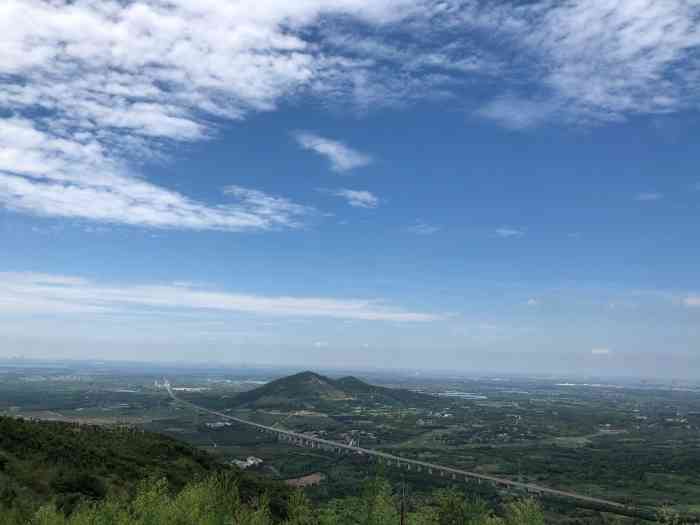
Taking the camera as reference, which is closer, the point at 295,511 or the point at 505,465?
the point at 295,511

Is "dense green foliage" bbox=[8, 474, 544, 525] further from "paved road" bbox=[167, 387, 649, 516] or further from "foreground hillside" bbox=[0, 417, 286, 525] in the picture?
"paved road" bbox=[167, 387, 649, 516]

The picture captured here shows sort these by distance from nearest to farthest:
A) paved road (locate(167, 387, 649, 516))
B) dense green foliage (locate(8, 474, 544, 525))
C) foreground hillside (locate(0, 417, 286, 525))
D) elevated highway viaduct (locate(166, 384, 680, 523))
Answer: dense green foliage (locate(8, 474, 544, 525)) < foreground hillside (locate(0, 417, 286, 525)) < elevated highway viaduct (locate(166, 384, 680, 523)) < paved road (locate(167, 387, 649, 516))

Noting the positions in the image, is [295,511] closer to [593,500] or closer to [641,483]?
[593,500]

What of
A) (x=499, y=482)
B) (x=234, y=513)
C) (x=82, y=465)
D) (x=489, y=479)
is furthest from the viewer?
(x=489, y=479)

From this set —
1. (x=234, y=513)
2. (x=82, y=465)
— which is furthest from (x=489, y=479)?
(x=234, y=513)

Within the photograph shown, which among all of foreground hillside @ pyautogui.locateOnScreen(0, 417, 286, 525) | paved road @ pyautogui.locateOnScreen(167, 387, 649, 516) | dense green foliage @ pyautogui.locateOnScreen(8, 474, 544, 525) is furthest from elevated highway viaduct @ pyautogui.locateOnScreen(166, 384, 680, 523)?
dense green foliage @ pyautogui.locateOnScreen(8, 474, 544, 525)

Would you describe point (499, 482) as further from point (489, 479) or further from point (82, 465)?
point (82, 465)

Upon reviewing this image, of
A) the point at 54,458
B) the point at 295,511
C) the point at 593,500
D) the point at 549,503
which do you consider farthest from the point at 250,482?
the point at 593,500

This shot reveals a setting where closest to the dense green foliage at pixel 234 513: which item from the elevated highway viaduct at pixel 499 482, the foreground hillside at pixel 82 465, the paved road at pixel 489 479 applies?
the foreground hillside at pixel 82 465

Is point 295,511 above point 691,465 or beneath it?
above
